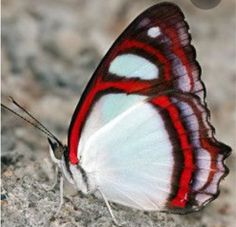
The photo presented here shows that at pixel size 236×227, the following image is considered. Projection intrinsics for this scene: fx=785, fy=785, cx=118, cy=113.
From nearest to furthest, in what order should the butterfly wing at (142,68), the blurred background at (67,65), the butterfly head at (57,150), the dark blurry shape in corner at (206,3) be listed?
the butterfly wing at (142,68), the butterfly head at (57,150), the blurred background at (67,65), the dark blurry shape in corner at (206,3)

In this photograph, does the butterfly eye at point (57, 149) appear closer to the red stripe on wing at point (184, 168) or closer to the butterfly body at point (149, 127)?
the butterfly body at point (149, 127)

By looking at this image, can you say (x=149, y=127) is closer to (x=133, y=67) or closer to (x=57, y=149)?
(x=133, y=67)

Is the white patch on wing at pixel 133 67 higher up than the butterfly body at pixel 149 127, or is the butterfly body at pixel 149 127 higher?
the white patch on wing at pixel 133 67

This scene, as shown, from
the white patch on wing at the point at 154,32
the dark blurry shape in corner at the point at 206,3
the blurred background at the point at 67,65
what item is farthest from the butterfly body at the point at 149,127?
the dark blurry shape in corner at the point at 206,3

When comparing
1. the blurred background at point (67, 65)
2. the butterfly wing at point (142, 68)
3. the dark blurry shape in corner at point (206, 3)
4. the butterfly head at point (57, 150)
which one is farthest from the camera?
the dark blurry shape in corner at point (206, 3)

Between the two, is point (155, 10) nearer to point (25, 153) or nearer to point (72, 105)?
point (25, 153)

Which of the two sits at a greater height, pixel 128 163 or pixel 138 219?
pixel 128 163

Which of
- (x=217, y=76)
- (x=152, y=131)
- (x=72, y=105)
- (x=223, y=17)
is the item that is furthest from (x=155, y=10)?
(x=223, y=17)

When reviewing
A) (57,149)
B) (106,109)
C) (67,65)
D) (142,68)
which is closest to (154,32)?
(142,68)
